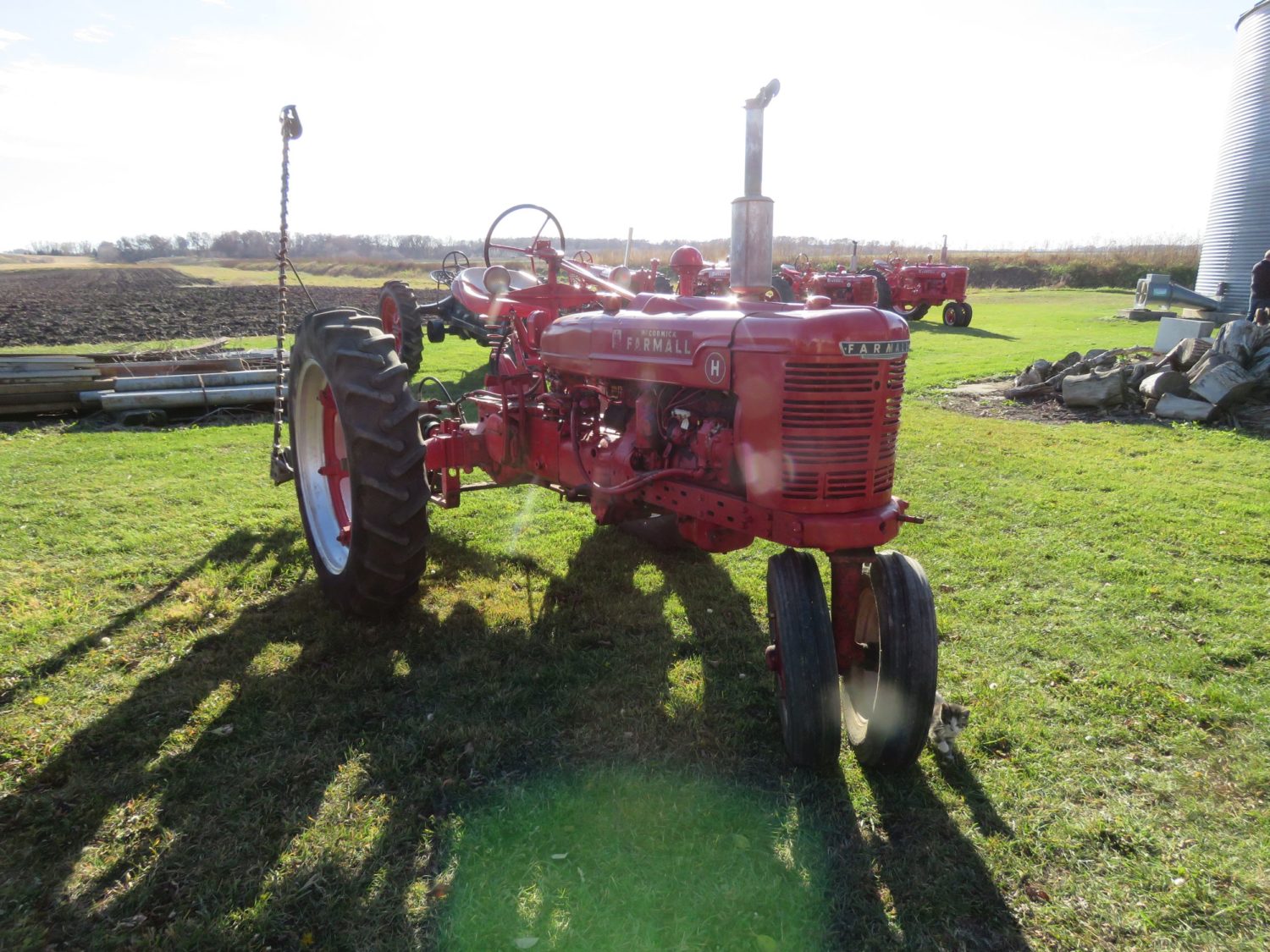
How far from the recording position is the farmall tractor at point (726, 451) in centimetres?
273

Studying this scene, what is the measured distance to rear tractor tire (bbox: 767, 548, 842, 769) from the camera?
2721 millimetres

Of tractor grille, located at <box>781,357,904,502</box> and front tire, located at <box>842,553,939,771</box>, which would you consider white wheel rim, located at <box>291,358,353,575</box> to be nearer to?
tractor grille, located at <box>781,357,904,502</box>

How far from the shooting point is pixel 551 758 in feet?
9.66

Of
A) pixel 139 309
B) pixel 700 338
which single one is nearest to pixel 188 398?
pixel 700 338

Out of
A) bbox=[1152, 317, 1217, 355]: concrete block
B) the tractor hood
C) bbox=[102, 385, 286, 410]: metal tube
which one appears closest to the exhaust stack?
the tractor hood

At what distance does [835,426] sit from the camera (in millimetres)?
2742

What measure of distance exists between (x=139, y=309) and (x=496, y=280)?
18.0m

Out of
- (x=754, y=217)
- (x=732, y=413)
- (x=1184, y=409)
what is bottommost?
(x=1184, y=409)

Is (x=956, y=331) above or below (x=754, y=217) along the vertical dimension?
below

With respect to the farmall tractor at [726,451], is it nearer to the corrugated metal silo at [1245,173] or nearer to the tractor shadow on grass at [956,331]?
the tractor shadow on grass at [956,331]

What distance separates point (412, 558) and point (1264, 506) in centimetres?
589

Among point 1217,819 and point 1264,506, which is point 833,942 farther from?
point 1264,506

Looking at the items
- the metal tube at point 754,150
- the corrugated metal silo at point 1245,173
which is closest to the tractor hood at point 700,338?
the metal tube at point 754,150

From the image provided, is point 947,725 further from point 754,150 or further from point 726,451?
point 754,150
